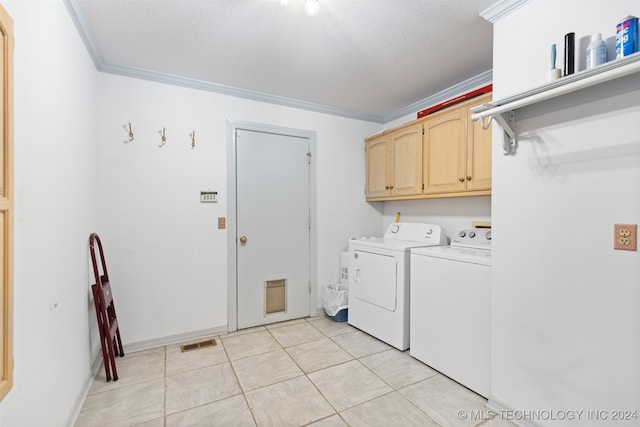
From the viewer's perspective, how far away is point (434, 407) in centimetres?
180

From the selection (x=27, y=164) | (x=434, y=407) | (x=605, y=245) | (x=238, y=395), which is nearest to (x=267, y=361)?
(x=238, y=395)

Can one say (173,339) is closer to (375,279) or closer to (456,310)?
(375,279)

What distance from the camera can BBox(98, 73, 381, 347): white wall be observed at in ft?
8.09

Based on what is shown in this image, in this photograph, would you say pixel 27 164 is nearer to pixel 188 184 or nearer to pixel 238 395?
pixel 188 184

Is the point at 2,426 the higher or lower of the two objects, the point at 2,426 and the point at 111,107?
the lower

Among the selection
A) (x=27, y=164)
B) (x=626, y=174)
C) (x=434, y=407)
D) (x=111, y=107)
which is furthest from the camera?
(x=111, y=107)

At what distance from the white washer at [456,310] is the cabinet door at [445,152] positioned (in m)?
0.48

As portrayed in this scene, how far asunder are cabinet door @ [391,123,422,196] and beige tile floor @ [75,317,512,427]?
5.06ft

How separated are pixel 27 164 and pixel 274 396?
5.96ft

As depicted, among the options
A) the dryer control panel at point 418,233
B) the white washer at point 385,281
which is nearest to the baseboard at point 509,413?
the white washer at point 385,281

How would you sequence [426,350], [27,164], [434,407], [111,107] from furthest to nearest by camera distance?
[111,107] → [426,350] → [434,407] → [27,164]

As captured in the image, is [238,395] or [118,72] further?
[118,72]

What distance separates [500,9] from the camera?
1723 mm

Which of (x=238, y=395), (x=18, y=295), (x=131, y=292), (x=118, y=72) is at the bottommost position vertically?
(x=238, y=395)
